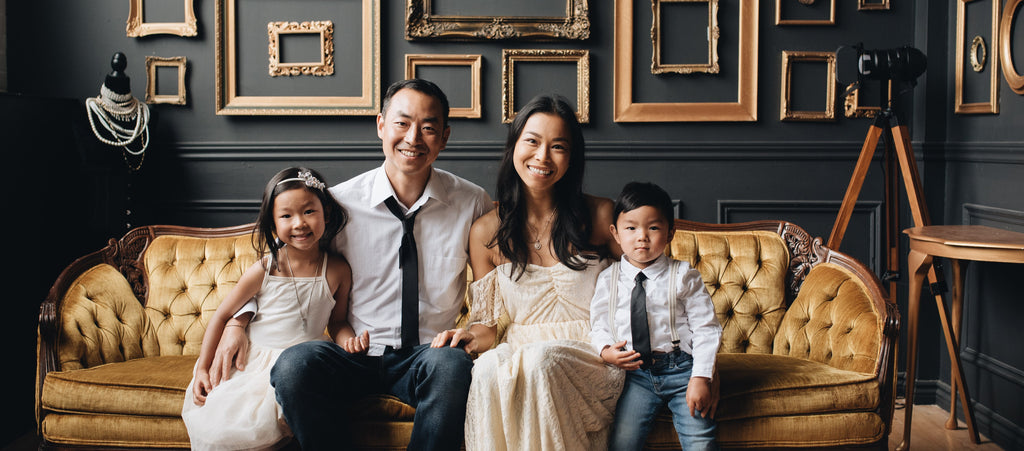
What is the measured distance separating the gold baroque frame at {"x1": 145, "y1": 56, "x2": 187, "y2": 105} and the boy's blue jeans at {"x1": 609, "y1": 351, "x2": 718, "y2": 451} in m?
2.28

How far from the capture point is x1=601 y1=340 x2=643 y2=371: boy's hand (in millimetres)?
1904

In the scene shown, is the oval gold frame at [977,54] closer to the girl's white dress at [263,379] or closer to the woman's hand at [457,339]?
the woman's hand at [457,339]

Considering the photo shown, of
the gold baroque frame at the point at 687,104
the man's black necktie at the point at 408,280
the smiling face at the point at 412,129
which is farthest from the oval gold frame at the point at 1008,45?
the man's black necktie at the point at 408,280

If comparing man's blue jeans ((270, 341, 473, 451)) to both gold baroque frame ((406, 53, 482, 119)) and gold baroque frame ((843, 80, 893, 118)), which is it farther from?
gold baroque frame ((843, 80, 893, 118))

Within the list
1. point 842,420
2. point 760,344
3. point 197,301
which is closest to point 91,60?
point 197,301

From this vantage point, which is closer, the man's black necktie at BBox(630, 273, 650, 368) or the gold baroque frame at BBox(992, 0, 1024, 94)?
the man's black necktie at BBox(630, 273, 650, 368)

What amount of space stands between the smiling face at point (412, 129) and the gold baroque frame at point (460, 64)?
865 mm

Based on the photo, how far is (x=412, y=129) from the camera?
2.11 meters

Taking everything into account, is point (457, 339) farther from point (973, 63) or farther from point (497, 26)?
point (973, 63)

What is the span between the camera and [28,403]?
2.85 metres

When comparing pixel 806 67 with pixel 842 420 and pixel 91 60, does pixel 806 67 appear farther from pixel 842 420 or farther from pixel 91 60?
pixel 91 60

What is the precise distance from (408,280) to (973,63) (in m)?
2.39

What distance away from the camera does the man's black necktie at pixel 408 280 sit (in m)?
2.17

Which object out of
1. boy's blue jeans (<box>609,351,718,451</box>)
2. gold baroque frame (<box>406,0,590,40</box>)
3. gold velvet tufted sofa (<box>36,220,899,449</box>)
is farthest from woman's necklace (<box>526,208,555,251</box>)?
gold baroque frame (<box>406,0,590,40</box>)
